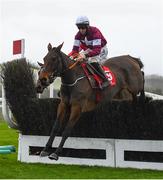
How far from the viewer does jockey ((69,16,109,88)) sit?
8383 mm

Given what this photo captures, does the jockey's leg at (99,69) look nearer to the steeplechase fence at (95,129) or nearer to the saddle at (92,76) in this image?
the saddle at (92,76)

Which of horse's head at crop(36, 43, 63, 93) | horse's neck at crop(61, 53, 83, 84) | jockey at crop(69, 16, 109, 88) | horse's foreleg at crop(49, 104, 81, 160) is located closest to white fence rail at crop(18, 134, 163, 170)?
horse's foreleg at crop(49, 104, 81, 160)

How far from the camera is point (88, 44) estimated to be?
8.57m

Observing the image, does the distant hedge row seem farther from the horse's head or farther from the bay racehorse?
the horse's head

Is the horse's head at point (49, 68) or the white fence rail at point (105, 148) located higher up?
the horse's head at point (49, 68)

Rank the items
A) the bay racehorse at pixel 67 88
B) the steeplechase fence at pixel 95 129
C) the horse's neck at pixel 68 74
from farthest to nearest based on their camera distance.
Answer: the steeplechase fence at pixel 95 129 → the horse's neck at pixel 68 74 → the bay racehorse at pixel 67 88

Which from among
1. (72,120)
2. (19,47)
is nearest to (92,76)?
(72,120)

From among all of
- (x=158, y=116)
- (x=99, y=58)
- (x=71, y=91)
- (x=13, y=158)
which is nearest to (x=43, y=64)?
(x=71, y=91)

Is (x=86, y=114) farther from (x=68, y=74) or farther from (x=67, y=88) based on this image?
(x=68, y=74)

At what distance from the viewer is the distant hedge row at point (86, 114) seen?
8.31 meters

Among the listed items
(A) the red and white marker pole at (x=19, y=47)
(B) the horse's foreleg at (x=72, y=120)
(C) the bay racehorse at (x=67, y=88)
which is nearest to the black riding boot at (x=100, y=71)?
(C) the bay racehorse at (x=67, y=88)

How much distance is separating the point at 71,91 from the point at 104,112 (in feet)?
2.49

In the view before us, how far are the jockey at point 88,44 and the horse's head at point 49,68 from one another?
0.53 metres

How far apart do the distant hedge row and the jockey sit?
22.3 inches
